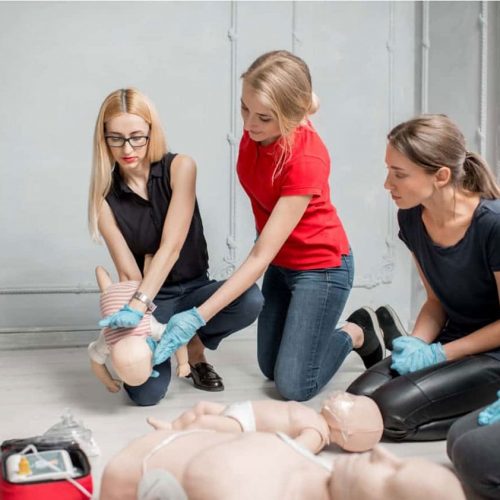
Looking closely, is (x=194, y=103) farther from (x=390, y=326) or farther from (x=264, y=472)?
(x=264, y=472)

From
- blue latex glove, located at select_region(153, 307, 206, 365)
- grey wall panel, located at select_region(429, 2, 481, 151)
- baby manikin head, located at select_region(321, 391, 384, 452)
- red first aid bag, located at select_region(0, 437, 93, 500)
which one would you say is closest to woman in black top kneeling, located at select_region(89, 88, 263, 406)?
blue latex glove, located at select_region(153, 307, 206, 365)

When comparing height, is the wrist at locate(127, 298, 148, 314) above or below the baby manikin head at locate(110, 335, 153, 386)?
above

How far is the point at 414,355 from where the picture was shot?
7.20 feet

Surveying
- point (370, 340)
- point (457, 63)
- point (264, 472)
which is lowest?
point (370, 340)

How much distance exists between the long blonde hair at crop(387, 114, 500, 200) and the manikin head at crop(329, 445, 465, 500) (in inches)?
36.4

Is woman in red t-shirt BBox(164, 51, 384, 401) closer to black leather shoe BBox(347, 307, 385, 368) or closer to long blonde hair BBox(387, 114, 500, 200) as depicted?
black leather shoe BBox(347, 307, 385, 368)

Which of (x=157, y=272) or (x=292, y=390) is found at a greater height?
(x=157, y=272)

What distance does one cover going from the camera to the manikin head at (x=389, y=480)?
4.23 ft

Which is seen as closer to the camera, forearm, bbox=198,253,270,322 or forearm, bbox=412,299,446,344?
forearm, bbox=412,299,446,344

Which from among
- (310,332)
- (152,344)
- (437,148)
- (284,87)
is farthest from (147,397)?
(437,148)

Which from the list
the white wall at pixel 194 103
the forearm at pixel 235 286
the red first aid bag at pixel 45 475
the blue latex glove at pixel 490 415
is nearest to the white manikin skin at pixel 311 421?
the red first aid bag at pixel 45 475

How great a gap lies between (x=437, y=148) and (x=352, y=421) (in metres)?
0.70

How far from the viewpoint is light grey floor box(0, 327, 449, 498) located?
2.17m

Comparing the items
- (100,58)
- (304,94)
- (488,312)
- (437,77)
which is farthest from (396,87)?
(488,312)
